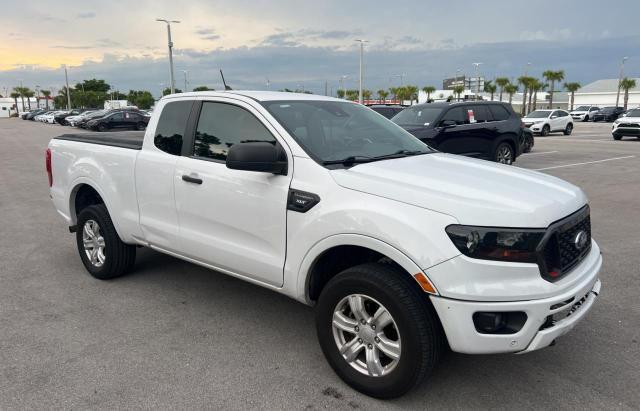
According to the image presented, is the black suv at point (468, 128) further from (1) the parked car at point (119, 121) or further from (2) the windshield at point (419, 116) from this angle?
(1) the parked car at point (119, 121)

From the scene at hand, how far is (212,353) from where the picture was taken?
3648mm

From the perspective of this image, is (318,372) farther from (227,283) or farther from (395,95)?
(395,95)

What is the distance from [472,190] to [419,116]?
960 centimetres

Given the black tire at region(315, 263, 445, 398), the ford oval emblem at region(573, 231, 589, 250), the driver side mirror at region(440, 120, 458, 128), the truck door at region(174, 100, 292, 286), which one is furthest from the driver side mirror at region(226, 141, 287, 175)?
the driver side mirror at region(440, 120, 458, 128)

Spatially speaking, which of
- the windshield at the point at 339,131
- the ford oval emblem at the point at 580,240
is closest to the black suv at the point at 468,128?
the windshield at the point at 339,131

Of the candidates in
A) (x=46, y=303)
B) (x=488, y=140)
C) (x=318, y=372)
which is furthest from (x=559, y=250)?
(x=488, y=140)

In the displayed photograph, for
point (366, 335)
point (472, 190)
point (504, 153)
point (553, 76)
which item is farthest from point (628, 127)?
point (553, 76)

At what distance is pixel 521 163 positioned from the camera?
49.6 ft

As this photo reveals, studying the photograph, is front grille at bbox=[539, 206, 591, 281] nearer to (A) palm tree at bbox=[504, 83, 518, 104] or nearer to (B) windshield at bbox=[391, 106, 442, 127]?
(B) windshield at bbox=[391, 106, 442, 127]

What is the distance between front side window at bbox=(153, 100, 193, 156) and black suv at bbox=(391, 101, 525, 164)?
25.8 feet

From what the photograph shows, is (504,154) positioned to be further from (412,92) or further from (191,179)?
(412,92)

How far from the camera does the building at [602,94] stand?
3538 inches

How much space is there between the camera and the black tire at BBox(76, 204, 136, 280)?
16.1 feet

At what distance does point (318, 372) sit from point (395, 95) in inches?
4019
